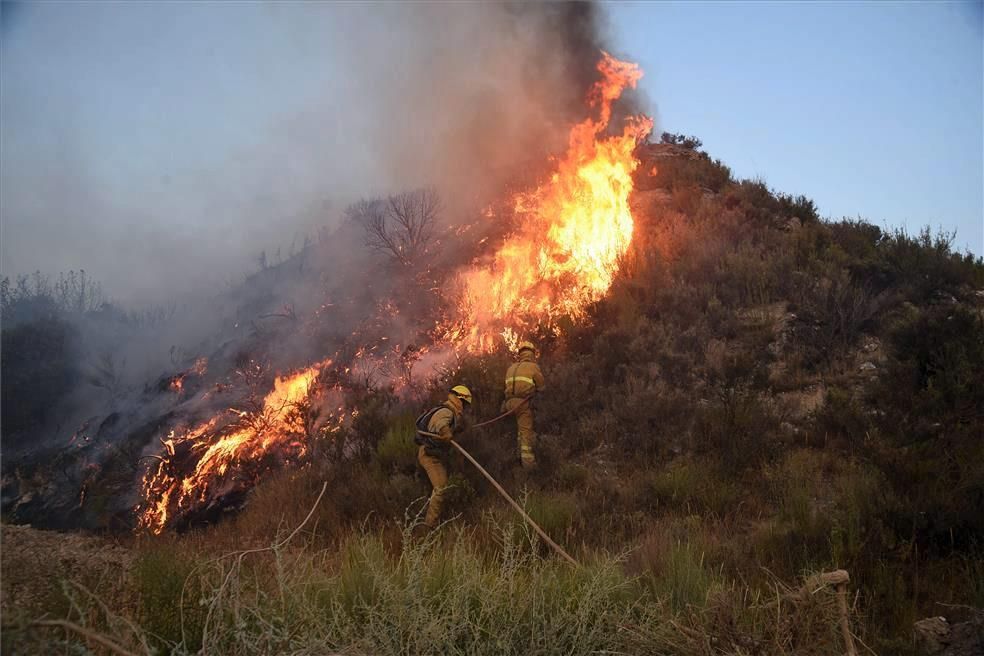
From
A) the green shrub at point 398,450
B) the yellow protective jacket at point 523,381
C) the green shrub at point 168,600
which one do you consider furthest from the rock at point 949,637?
the green shrub at point 398,450

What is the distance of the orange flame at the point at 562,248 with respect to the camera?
1353 cm

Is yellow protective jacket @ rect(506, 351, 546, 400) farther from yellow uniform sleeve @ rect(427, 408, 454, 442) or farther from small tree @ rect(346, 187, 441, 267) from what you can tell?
small tree @ rect(346, 187, 441, 267)

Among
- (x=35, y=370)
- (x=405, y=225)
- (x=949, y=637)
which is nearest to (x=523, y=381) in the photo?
(x=949, y=637)

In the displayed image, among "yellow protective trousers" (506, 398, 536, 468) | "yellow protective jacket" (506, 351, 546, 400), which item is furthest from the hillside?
"yellow protective jacket" (506, 351, 546, 400)

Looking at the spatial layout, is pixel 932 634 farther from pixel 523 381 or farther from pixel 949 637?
pixel 523 381

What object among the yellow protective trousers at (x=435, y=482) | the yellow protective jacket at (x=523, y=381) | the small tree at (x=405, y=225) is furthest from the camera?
the small tree at (x=405, y=225)

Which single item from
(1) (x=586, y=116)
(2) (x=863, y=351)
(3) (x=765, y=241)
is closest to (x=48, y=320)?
(1) (x=586, y=116)

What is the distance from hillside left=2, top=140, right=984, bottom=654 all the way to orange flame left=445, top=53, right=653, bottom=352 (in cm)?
78

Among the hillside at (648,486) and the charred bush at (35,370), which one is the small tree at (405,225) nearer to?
→ the hillside at (648,486)

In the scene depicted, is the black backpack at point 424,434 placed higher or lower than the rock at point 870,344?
lower

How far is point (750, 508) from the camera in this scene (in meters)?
6.39

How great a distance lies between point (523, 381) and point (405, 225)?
36.7ft

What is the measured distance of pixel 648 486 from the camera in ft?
24.0

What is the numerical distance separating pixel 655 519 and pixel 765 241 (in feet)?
30.7
